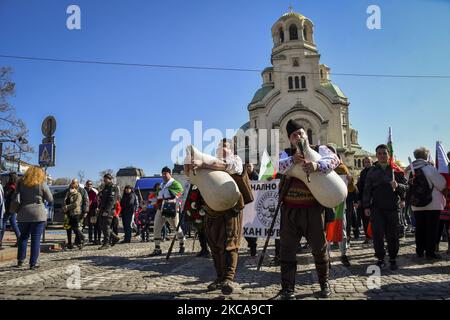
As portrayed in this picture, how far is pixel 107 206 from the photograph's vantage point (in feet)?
33.3

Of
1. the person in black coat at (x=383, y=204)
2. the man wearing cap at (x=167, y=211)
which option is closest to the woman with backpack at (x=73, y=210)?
the man wearing cap at (x=167, y=211)

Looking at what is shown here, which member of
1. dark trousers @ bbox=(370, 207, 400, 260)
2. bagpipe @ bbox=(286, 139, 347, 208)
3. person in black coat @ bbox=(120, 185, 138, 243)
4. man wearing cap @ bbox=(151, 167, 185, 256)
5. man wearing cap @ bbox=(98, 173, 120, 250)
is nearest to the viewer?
bagpipe @ bbox=(286, 139, 347, 208)

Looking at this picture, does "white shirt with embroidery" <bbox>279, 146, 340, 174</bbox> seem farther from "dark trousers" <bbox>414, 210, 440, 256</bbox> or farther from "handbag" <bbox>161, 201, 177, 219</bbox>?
"handbag" <bbox>161, 201, 177, 219</bbox>

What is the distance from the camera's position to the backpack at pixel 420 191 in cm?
679

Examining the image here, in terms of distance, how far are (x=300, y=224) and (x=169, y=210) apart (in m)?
5.15

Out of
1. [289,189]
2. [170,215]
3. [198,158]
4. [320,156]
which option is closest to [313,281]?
[289,189]

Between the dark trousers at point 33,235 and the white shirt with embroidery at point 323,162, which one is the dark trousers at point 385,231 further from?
the dark trousers at point 33,235

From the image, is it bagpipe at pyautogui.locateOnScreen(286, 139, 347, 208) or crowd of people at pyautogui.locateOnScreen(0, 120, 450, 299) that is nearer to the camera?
bagpipe at pyautogui.locateOnScreen(286, 139, 347, 208)

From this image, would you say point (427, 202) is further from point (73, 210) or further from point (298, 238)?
point (73, 210)

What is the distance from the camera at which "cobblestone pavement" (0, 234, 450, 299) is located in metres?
4.27

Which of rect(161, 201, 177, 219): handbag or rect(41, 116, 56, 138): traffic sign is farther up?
rect(41, 116, 56, 138): traffic sign

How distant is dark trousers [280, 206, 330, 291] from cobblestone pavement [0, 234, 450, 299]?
0.30m

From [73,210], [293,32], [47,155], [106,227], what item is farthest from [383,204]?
[293,32]

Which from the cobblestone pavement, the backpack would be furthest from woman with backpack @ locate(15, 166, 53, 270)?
the backpack
